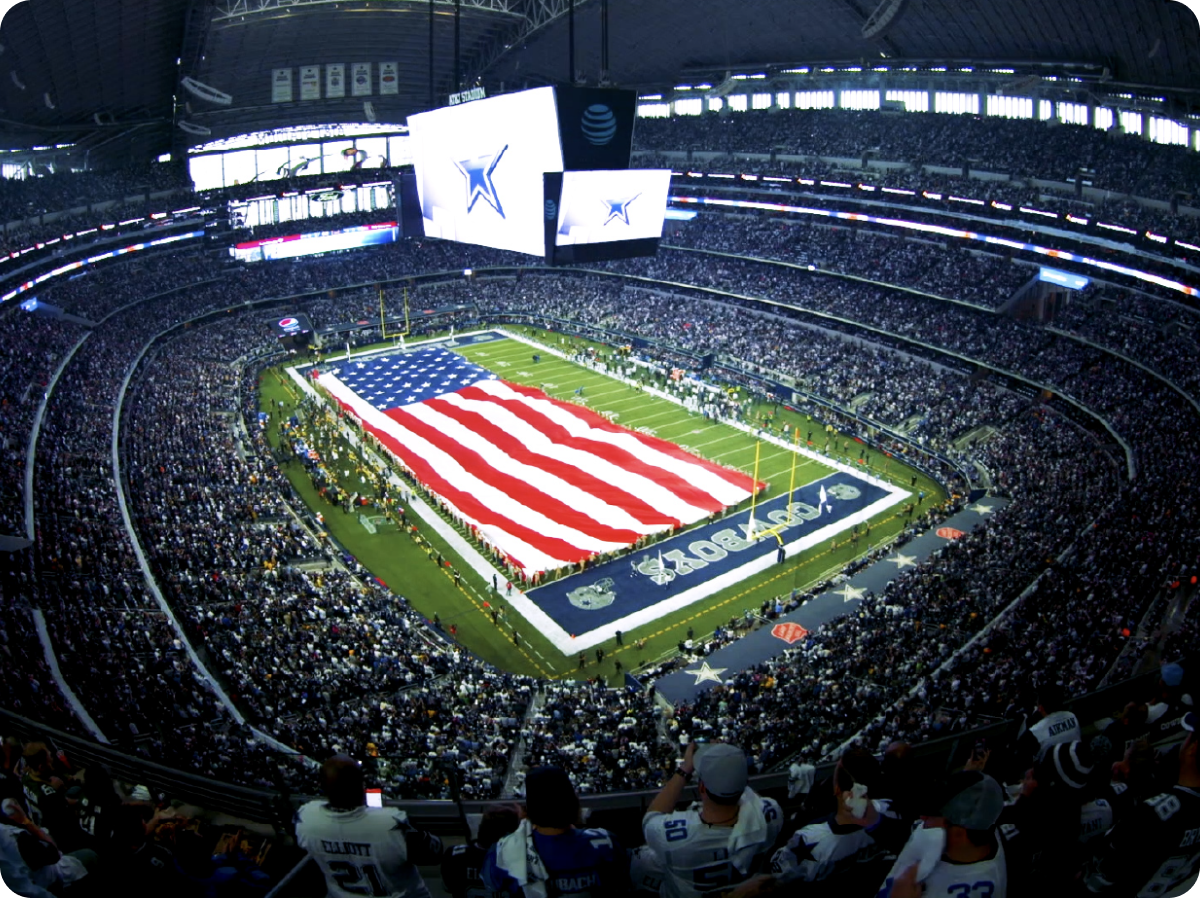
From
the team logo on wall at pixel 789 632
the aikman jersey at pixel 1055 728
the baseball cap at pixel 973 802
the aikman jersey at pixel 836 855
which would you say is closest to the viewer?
the baseball cap at pixel 973 802

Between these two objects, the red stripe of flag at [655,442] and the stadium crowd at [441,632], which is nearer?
the stadium crowd at [441,632]

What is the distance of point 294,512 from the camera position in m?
34.1

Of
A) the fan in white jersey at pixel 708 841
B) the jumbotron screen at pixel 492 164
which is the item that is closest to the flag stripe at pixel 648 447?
the jumbotron screen at pixel 492 164

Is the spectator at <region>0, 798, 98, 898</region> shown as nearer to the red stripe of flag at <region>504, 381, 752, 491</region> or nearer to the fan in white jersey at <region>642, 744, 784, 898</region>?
the fan in white jersey at <region>642, 744, 784, 898</region>

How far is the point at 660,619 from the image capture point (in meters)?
28.1

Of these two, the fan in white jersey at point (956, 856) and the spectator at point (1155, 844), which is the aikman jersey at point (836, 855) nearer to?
the fan in white jersey at point (956, 856)

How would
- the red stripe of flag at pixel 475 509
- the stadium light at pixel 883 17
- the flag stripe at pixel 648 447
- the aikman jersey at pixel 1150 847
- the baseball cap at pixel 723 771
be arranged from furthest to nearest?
the stadium light at pixel 883 17
the flag stripe at pixel 648 447
the red stripe of flag at pixel 475 509
the aikman jersey at pixel 1150 847
the baseball cap at pixel 723 771

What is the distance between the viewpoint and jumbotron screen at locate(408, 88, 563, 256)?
34156mm

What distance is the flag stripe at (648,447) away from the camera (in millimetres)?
35469

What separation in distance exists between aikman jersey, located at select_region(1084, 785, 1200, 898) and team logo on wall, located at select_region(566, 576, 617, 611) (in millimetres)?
24140

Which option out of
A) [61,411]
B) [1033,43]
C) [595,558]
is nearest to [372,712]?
[595,558]

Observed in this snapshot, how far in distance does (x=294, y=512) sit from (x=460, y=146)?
52.2 feet

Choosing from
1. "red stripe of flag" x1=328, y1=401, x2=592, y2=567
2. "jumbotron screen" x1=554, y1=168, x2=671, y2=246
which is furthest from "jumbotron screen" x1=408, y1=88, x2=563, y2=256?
"red stripe of flag" x1=328, y1=401, x2=592, y2=567

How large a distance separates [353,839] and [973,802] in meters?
3.05
